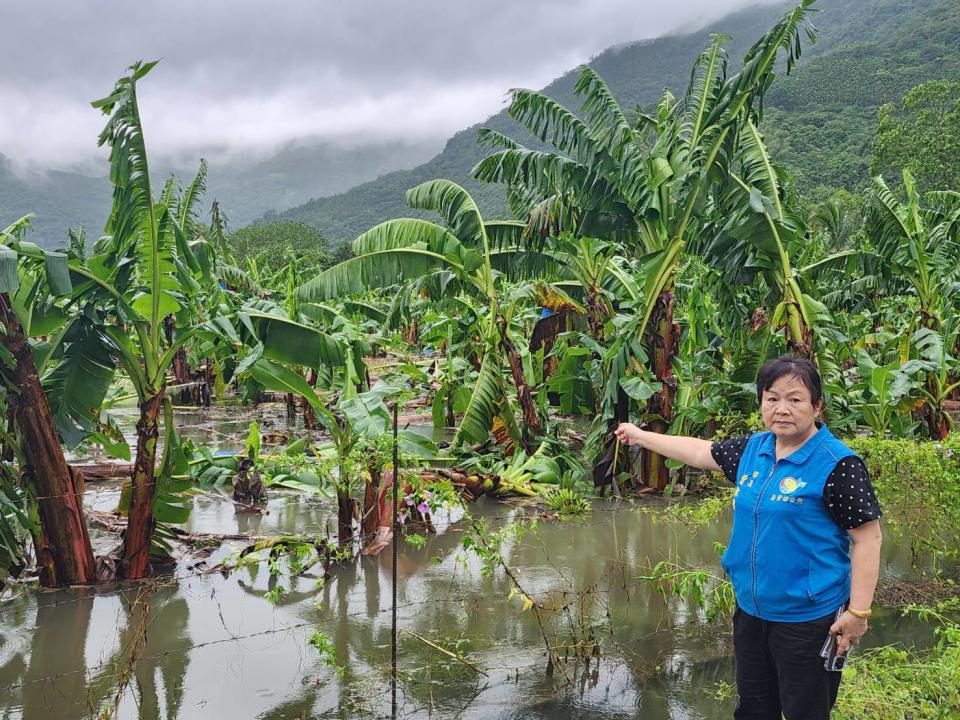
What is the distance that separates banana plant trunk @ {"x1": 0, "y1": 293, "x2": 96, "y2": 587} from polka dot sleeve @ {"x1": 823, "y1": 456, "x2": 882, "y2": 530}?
4672 mm

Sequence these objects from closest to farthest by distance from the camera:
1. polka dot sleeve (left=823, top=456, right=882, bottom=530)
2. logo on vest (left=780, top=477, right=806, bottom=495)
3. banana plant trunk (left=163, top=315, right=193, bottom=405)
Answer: polka dot sleeve (left=823, top=456, right=882, bottom=530) → logo on vest (left=780, top=477, right=806, bottom=495) → banana plant trunk (left=163, top=315, right=193, bottom=405)

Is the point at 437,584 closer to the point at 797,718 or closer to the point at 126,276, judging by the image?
the point at 126,276

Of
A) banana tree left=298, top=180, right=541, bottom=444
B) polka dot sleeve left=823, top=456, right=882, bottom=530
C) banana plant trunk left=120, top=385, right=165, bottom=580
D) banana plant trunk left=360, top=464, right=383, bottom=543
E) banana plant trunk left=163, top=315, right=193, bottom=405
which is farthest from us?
banana plant trunk left=163, top=315, right=193, bottom=405

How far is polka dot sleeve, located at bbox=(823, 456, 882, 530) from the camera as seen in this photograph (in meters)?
2.57

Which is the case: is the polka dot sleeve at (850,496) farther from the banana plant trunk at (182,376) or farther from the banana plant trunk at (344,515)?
the banana plant trunk at (182,376)

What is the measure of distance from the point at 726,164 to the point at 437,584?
4279 mm

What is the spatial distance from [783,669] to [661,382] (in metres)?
5.49

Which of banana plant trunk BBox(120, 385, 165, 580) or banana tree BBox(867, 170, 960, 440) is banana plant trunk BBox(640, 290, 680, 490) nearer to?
banana tree BBox(867, 170, 960, 440)

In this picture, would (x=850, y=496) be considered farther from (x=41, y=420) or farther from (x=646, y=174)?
(x=646, y=174)

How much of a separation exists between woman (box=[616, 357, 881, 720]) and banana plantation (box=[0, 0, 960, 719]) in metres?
0.88

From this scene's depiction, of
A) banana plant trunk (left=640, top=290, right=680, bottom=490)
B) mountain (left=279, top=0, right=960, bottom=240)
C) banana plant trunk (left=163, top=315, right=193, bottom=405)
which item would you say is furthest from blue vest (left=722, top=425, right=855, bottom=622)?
banana plant trunk (left=163, top=315, right=193, bottom=405)

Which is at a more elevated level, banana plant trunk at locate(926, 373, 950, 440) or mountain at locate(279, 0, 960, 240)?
mountain at locate(279, 0, 960, 240)

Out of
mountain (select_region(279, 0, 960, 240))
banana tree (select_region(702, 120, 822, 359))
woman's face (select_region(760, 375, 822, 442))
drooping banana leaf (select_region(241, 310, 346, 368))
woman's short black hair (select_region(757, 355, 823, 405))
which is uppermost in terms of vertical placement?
mountain (select_region(279, 0, 960, 240))

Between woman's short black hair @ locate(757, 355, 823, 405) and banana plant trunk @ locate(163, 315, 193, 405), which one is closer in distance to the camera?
woman's short black hair @ locate(757, 355, 823, 405)
